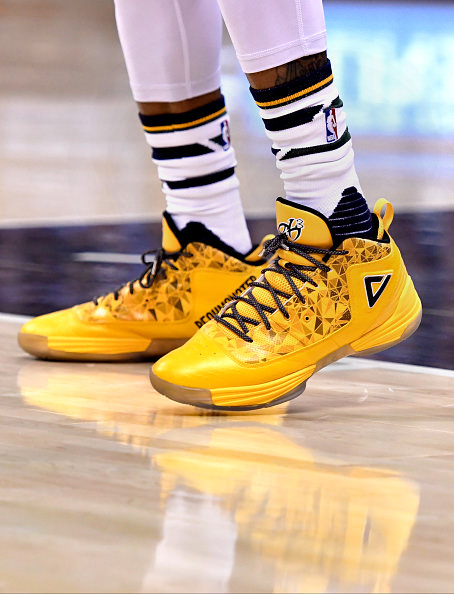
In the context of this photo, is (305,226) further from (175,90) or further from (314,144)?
(175,90)

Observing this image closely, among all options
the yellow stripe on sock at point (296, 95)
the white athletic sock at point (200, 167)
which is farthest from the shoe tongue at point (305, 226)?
the white athletic sock at point (200, 167)

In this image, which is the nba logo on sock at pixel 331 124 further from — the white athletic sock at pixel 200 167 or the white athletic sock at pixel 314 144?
the white athletic sock at pixel 200 167

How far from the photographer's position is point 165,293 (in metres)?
1.29

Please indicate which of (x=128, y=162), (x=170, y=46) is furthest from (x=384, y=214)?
(x=128, y=162)

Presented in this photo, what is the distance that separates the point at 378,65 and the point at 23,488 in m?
5.63

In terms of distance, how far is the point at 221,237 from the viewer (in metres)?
1.29

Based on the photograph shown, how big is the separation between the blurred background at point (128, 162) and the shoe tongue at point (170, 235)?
0.99ft

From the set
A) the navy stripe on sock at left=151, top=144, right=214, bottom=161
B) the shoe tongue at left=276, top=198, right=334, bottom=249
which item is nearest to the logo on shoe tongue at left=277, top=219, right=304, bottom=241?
the shoe tongue at left=276, top=198, right=334, bottom=249

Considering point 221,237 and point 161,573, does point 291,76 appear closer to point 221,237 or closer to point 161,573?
point 221,237

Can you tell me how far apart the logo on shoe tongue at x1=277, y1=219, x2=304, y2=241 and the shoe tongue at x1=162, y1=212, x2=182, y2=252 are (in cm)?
23

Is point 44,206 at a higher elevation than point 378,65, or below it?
higher

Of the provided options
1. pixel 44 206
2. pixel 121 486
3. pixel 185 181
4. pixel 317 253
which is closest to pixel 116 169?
pixel 44 206

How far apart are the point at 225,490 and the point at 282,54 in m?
0.45

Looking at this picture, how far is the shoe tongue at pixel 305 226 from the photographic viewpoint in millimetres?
1083
